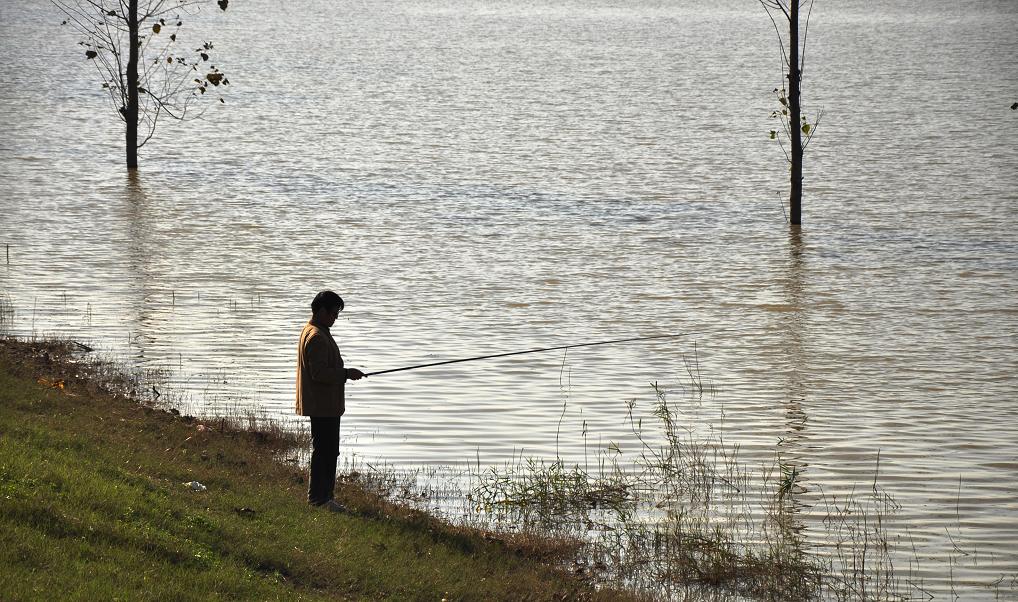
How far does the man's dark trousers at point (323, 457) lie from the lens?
8.93m

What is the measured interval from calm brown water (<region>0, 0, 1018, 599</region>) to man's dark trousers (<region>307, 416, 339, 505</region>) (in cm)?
189

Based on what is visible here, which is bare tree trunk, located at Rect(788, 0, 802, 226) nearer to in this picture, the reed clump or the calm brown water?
the calm brown water

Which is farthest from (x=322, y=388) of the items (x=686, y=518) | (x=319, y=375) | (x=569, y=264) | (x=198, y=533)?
(x=569, y=264)

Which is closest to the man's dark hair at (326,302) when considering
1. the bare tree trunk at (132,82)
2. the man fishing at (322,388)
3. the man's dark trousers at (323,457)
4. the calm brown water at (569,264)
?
the man fishing at (322,388)

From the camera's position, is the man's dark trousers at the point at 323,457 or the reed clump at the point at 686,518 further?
the man's dark trousers at the point at 323,457

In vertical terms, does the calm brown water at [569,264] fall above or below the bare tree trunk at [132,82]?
below

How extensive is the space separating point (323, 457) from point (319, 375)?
60cm

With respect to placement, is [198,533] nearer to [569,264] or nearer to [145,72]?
[569,264]

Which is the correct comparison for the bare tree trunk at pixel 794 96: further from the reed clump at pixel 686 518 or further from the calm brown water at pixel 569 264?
the reed clump at pixel 686 518

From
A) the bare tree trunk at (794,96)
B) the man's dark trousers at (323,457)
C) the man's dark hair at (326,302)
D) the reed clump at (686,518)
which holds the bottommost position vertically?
the reed clump at (686,518)

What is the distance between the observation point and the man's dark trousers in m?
8.93

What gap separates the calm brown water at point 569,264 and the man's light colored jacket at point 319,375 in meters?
2.17

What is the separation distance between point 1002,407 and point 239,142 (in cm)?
3130

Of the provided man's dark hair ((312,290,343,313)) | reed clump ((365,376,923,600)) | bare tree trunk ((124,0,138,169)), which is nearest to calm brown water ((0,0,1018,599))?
reed clump ((365,376,923,600))
